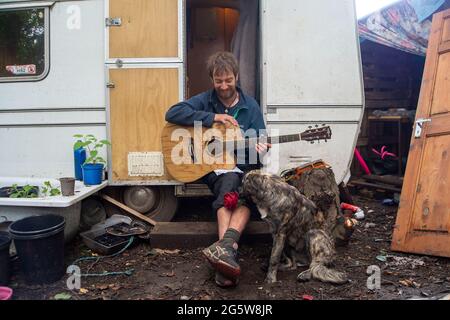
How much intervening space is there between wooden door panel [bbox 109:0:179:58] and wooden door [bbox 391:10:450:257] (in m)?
2.68

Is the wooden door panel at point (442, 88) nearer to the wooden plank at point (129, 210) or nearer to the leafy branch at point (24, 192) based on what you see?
the wooden plank at point (129, 210)

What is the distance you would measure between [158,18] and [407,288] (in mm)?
3467

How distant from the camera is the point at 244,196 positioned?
9.80 feet

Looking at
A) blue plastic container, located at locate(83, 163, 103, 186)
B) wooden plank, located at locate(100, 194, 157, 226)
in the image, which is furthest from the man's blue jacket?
wooden plank, located at locate(100, 194, 157, 226)

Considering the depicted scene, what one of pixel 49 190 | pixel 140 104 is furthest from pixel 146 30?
pixel 49 190

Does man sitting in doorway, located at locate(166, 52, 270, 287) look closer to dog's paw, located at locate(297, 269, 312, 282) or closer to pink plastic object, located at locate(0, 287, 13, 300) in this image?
dog's paw, located at locate(297, 269, 312, 282)

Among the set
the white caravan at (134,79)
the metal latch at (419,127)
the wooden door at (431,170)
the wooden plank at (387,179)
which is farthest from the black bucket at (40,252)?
the wooden plank at (387,179)

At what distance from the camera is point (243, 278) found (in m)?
2.95

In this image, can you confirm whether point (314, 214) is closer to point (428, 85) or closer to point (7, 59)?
point (428, 85)

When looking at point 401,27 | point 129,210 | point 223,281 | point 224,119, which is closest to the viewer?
point 223,281

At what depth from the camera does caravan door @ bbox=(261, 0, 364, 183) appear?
12.7 ft

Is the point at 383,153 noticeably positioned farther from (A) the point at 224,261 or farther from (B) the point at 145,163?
(A) the point at 224,261

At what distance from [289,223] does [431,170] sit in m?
1.65

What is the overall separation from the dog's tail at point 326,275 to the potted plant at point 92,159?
7.79 feet
